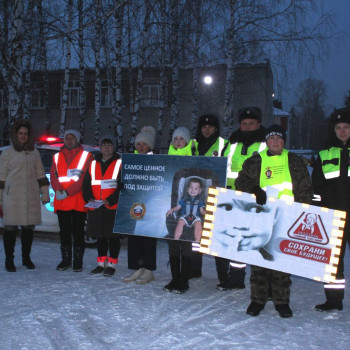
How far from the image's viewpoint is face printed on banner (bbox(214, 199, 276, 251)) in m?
4.36

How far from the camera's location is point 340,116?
4582 millimetres

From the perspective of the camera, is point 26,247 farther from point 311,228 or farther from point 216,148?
point 311,228

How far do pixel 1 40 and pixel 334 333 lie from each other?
8409 millimetres

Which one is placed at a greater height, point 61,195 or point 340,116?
point 340,116

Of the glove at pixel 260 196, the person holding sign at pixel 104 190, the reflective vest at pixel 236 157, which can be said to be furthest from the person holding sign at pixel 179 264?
the glove at pixel 260 196

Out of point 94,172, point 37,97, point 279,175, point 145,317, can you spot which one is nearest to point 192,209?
point 279,175

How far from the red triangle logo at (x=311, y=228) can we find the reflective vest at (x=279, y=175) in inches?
11.6

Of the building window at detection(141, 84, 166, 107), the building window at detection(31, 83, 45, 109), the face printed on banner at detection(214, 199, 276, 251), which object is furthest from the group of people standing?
the building window at detection(31, 83, 45, 109)

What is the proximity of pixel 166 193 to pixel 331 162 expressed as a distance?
6.23ft

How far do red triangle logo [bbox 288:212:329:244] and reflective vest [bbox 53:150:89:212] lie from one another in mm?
2964

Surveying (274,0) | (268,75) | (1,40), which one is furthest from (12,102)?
(268,75)

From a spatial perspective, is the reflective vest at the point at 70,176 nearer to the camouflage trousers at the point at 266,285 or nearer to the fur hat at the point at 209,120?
the fur hat at the point at 209,120

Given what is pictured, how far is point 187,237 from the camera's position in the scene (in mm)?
5023

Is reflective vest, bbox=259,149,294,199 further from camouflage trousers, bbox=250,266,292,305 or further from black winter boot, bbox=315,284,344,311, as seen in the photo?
black winter boot, bbox=315,284,344,311
